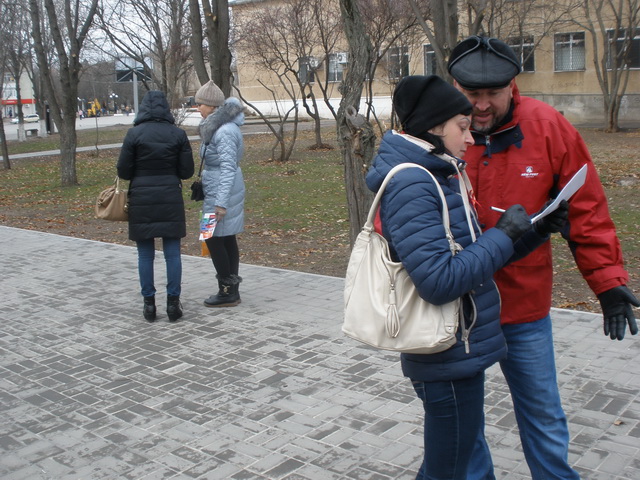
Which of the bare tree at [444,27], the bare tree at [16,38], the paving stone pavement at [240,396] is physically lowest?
the paving stone pavement at [240,396]

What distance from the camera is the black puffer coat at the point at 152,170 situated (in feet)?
21.0

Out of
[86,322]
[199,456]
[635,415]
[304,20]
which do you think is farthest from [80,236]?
[304,20]

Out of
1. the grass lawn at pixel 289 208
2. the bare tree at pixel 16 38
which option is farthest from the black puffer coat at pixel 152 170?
the bare tree at pixel 16 38

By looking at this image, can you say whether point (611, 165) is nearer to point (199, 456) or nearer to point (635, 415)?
point (635, 415)

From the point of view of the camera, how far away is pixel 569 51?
33.2 m

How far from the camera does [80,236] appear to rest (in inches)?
456

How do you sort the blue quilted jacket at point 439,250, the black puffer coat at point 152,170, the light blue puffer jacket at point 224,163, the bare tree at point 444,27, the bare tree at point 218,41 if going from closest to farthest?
the blue quilted jacket at point 439,250 < the black puffer coat at point 152,170 < the light blue puffer jacket at point 224,163 < the bare tree at point 444,27 < the bare tree at point 218,41

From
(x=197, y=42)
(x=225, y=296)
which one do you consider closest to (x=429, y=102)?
(x=225, y=296)

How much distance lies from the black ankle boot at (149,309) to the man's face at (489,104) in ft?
14.3

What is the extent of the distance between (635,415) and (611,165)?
14.1 meters

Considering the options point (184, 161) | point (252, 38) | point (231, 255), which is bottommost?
point (231, 255)

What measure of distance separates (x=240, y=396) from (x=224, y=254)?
2211 millimetres

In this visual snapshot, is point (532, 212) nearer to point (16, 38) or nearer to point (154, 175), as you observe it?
point (154, 175)

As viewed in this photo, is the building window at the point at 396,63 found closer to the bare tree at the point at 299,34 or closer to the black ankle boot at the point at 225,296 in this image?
the bare tree at the point at 299,34
